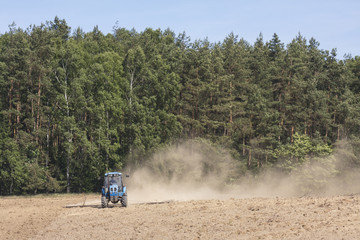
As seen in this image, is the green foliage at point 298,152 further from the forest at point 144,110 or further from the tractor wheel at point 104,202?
the tractor wheel at point 104,202

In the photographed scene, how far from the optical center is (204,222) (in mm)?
24188

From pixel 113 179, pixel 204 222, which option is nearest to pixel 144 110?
pixel 113 179

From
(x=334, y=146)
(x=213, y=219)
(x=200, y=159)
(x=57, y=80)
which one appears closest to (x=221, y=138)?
(x=200, y=159)

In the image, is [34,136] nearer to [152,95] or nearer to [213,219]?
[152,95]

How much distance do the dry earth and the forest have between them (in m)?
27.7

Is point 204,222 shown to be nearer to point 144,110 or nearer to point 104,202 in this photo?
point 104,202

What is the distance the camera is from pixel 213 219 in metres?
24.6

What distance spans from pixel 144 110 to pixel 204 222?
4031 centimetres

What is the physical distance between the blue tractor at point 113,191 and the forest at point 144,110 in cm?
2291

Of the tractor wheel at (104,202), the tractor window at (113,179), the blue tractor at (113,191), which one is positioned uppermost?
the tractor window at (113,179)

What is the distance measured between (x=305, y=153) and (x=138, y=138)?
21844mm

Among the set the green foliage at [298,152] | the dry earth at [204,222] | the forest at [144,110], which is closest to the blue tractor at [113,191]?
the dry earth at [204,222]

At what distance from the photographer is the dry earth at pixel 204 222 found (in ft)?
64.6

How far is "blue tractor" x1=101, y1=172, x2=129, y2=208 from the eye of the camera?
117 ft
